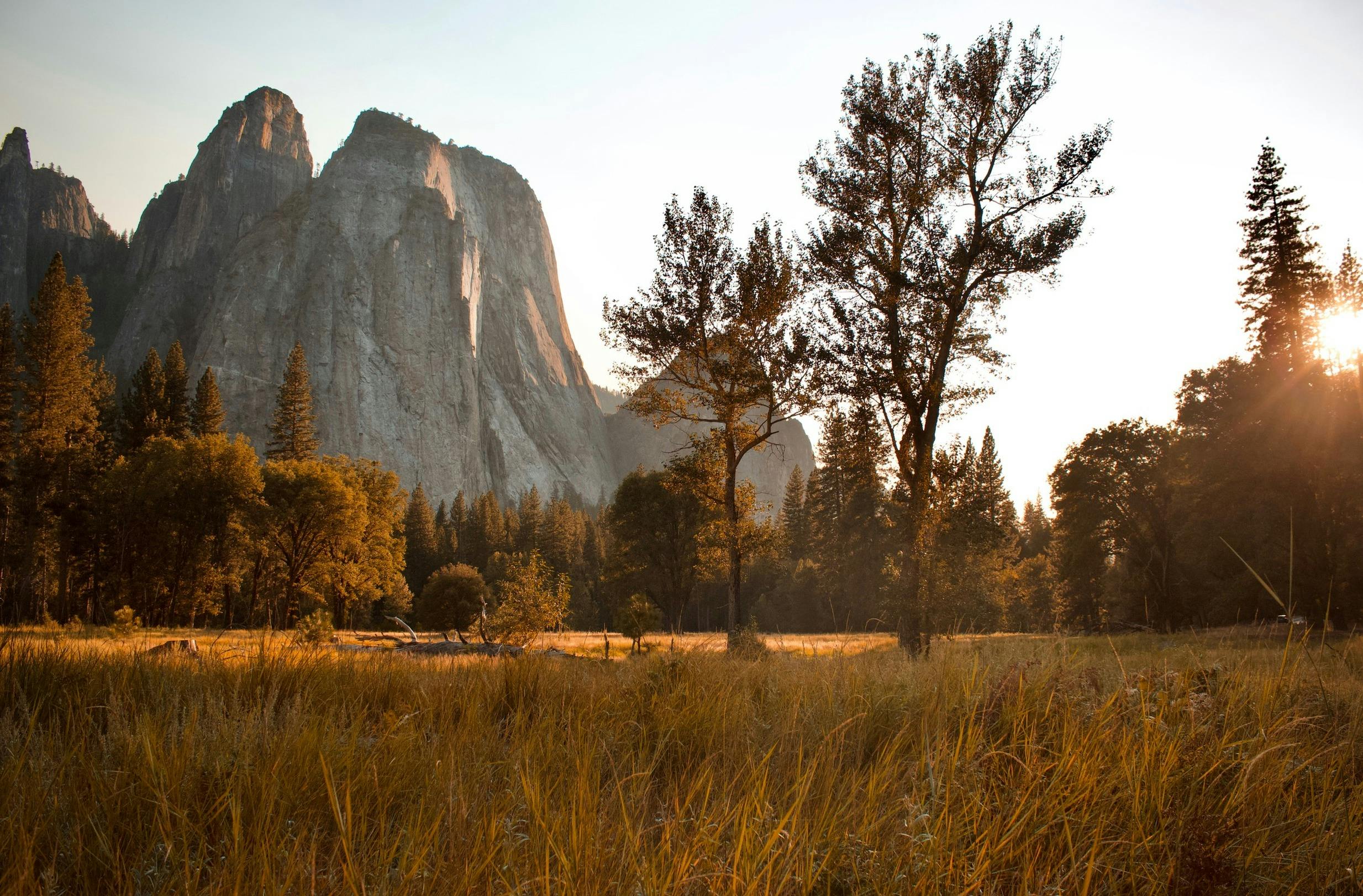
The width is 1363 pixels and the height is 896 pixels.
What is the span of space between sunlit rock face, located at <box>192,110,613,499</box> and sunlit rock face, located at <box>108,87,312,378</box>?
1854cm

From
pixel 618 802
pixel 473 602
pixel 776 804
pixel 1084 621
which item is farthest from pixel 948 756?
pixel 473 602

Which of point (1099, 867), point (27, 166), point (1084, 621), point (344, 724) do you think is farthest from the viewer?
point (27, 166)

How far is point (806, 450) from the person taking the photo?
19875cm

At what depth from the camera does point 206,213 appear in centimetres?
15388

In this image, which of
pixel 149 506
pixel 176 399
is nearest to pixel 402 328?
pixel 176 399

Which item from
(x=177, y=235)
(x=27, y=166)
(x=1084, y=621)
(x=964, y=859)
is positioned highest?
(x=27, y=166)

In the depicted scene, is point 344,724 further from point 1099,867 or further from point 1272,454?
point 1272,454

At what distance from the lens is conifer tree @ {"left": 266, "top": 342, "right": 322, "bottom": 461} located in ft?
158

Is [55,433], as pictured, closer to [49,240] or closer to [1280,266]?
[1280,266]

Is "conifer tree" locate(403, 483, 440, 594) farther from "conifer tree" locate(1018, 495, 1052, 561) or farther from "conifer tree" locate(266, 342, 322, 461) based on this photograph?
"conifer tree" locate(1018, 495, 1052, 561)

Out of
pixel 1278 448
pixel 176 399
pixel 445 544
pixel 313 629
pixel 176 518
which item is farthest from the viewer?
pixel 445 544

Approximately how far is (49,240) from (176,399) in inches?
6416

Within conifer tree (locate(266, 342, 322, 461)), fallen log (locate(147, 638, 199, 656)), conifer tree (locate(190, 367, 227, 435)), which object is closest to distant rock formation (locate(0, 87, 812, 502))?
conifer tree (locate(266, 342, 322, 461))

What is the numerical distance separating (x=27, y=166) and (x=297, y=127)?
5709 centimetres
